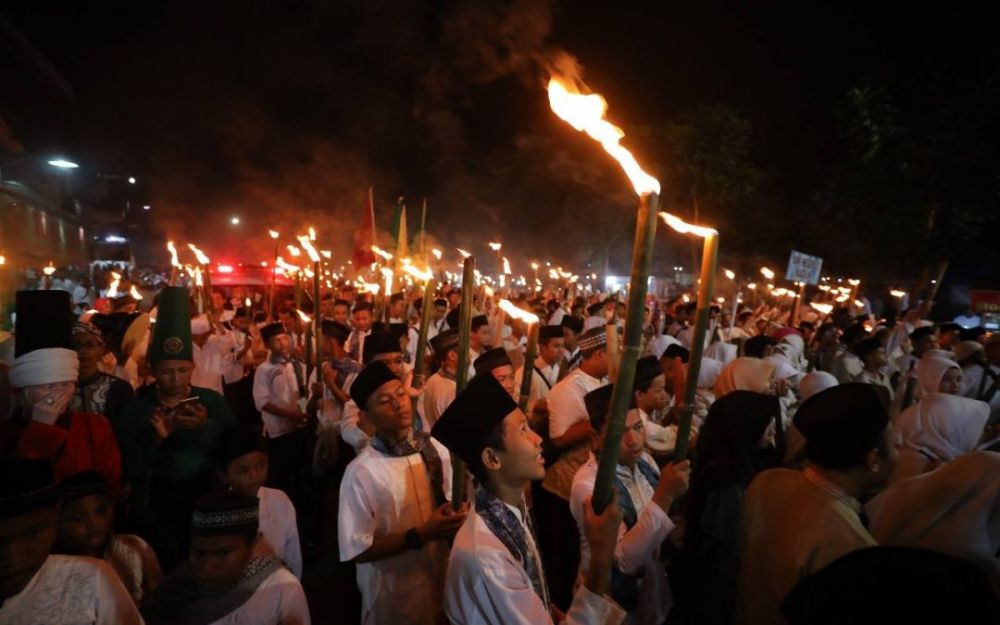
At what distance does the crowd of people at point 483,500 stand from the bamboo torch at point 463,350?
3cm

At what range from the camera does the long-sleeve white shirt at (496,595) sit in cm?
215

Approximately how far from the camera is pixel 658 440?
533cm

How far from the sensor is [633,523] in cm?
346

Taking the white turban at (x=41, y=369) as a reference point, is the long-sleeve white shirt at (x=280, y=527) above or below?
below

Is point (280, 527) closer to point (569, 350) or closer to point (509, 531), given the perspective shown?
point (509, 531)

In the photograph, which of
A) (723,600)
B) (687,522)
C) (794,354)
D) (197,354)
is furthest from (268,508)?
(794,354)

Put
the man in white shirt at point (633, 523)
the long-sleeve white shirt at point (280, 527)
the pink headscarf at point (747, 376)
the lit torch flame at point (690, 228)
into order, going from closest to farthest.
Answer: the lit torch flame at point (690, 228) → the man in white shirt at point (633, 523) → the long-sleeve white shirt at point (280, 527) → the pink headscarf at point (747, 376)

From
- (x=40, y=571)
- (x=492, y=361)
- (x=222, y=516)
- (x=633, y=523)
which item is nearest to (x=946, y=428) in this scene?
(x=633, y=523)

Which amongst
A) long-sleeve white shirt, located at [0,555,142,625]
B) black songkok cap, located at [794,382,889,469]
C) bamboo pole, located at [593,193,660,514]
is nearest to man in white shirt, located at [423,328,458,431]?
black songkok cap, located at [794,382,889,469]

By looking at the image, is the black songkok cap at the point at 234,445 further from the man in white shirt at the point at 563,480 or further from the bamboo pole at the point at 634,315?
the bamboo pole at the point at 634,315

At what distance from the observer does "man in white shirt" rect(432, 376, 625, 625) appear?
7.02ft

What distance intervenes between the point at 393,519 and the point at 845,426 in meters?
2.31

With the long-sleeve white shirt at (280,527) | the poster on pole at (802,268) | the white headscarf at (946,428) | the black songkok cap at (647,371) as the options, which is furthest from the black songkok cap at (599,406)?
the poster on pole at (802,268)

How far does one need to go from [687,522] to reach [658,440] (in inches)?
43.7
